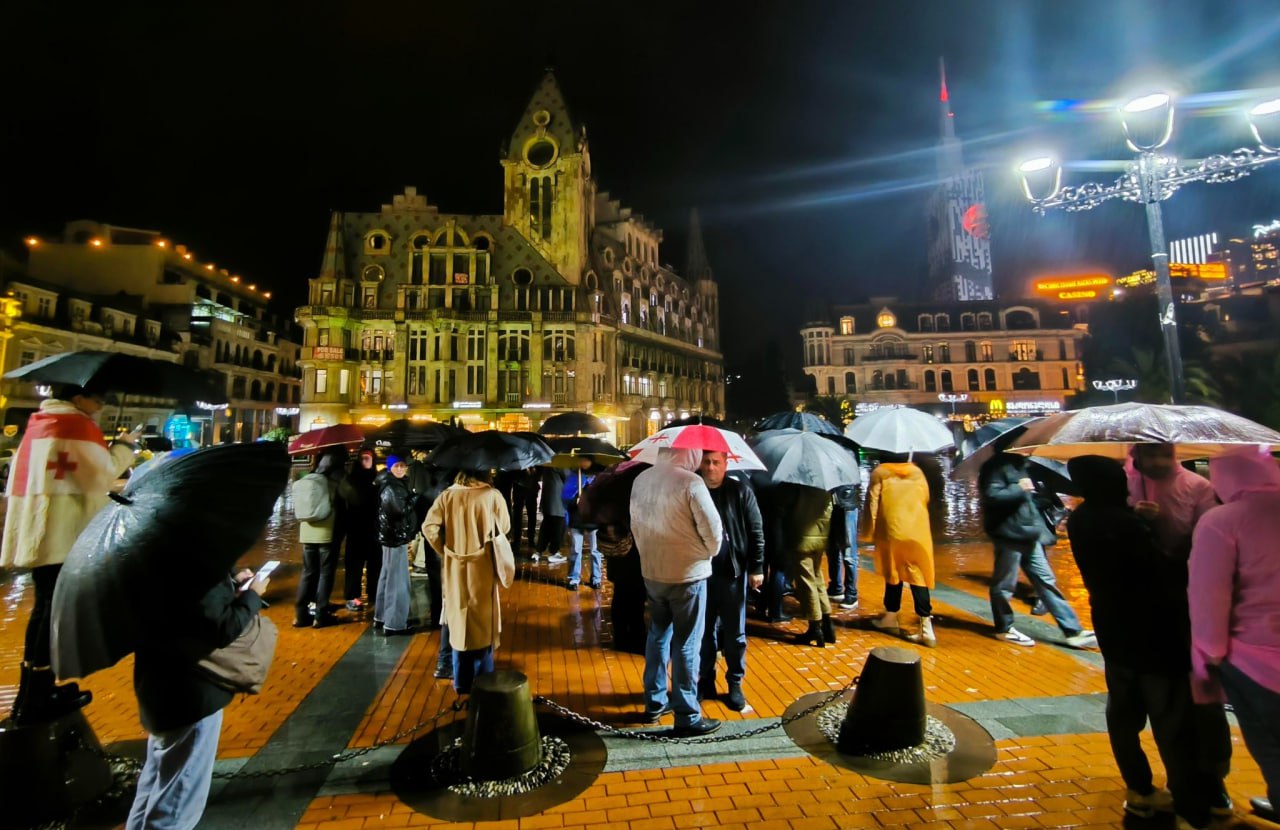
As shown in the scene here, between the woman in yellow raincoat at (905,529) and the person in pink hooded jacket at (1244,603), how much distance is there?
3.25 metres

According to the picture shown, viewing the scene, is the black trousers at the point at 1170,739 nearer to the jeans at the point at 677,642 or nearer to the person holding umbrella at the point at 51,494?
the jeans at the point at 677,642

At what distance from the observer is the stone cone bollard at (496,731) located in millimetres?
3619

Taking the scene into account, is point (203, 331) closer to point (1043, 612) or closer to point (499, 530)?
point (499, 530)

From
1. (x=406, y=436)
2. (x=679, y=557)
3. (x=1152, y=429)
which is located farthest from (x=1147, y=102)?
(x=406, y=436)

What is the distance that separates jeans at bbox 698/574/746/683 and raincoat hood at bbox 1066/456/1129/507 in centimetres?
265

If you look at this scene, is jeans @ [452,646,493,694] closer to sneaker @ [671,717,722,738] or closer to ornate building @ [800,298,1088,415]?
sneaker @ [671,717,722,738]

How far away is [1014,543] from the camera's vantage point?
639cm

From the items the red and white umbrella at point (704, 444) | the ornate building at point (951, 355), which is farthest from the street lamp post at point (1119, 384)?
the red and white umbrella at point (704, 444)

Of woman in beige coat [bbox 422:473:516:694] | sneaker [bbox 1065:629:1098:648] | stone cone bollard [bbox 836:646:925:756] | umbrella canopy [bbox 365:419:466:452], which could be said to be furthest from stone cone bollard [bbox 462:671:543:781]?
umbrella canopy [bbox 365:419:466:452]

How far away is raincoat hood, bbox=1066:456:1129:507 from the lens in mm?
3387

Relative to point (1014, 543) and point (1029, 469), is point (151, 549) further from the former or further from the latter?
point (1029, 469)

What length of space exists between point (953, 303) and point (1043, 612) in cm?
6260

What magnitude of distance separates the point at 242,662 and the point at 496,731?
1608 mm

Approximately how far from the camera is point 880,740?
3.98 meters
